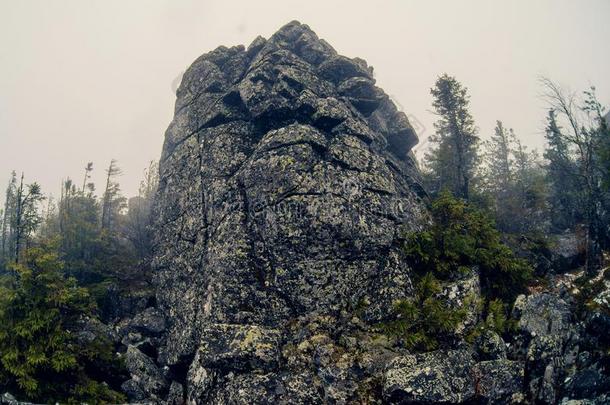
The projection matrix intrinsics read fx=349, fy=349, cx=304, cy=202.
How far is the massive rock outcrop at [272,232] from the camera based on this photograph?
17.3 metres

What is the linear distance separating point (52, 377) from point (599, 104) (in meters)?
44.8

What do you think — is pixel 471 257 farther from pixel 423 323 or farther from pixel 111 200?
pixel 111 200

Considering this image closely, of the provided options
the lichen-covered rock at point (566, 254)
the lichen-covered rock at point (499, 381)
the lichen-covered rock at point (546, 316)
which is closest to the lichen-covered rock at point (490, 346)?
the lichen-covered rock at point (499, 381)

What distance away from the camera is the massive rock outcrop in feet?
56.7

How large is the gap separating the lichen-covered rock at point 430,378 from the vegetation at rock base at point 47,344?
50.7 feet

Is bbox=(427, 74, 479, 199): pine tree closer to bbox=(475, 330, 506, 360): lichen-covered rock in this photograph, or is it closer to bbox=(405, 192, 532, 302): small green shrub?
bbox=(405, 192, 532, 302): small green shrub

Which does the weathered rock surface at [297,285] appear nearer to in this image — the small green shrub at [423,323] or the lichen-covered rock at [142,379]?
the lichen-covered rock at [142,379]

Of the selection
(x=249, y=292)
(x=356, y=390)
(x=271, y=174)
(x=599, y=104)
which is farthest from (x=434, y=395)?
(x=599, y=104)

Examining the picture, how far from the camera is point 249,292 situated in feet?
66.0

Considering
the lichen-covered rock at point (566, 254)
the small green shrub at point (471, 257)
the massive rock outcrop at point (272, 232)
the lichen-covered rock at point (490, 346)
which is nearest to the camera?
the massive rock outcrop at point (272, 232)

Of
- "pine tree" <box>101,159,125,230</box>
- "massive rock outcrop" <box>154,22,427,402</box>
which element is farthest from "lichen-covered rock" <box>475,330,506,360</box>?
"pine tree" <box>101,159,125,230</box>

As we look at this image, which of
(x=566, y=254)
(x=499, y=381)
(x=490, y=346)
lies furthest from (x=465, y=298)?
(x=566, y=254)

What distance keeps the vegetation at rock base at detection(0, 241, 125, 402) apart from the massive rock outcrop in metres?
4.12

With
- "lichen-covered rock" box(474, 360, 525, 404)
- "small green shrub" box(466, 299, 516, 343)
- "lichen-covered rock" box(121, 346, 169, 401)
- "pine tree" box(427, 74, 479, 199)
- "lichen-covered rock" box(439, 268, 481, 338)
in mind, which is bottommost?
"lichen-covered rock" box(121, 346, 169, 401)
